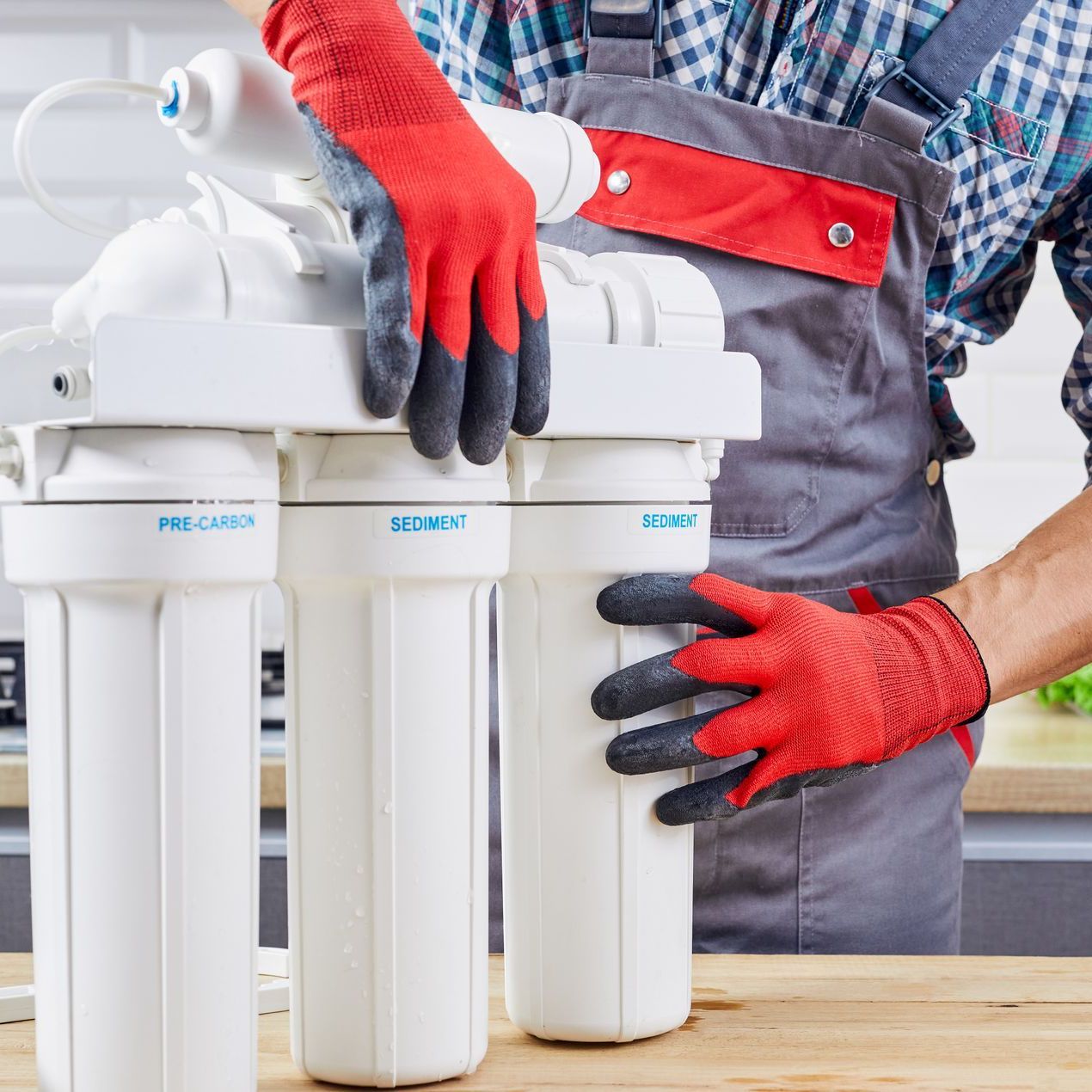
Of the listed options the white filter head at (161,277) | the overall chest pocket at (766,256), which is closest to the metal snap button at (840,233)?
the overall chest pocket at (766,256)

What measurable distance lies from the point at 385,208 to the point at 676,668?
238mm

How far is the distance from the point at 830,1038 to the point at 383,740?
0.25 m

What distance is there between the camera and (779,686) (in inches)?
24.8

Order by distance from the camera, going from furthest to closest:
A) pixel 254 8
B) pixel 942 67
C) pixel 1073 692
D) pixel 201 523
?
pixel 1073 692 → pixel 942 67 → pixel 254 8 → pixel 201 523

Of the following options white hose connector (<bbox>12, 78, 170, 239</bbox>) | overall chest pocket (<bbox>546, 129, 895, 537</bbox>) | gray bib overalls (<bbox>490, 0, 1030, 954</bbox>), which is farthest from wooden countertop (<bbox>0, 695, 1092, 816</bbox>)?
white hose connector (<bbox>12, 78, 170, 239</bbox>)

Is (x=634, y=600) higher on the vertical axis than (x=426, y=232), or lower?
lower

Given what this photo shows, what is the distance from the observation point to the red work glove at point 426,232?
488mm

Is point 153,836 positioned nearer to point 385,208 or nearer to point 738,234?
point 385,208

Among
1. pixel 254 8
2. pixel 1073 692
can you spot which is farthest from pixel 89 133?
pixel 1073 692

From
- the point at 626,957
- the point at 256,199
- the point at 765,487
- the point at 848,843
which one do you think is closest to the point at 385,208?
the point at 256,199

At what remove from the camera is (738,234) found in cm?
83

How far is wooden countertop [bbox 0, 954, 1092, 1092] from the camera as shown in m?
0.54

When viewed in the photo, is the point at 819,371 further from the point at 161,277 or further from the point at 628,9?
the point at 161,277

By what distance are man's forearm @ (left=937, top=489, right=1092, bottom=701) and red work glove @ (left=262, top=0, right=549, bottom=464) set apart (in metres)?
0.38
